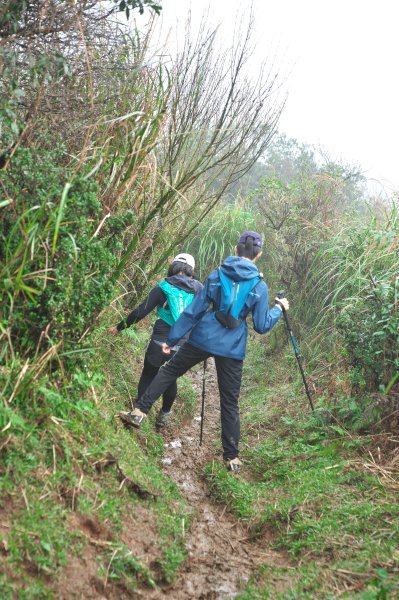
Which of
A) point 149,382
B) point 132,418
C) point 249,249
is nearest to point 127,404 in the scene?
point 149,382

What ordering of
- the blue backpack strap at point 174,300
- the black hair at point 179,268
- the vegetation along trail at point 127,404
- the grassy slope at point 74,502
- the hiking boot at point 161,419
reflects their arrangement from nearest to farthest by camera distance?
the grassy slope at point 74,502, the vegetation along trail at point 127,404, the blue backpack strap at point 174,300, the black hair at point 179,268, the hiking boot at point 161,419

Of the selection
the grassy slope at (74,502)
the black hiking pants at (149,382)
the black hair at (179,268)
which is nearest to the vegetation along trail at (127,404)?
the grassy slope at (74,502)

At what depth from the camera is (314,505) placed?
3863 mm

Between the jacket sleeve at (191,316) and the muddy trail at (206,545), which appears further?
the jacket sleeve at (191,316)

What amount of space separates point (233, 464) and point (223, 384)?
27.5 inches

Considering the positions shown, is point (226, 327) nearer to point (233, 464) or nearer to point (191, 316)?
point (191, 316)

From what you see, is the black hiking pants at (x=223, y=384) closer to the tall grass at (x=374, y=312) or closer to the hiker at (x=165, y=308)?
the hiker at (x=165, y=308)

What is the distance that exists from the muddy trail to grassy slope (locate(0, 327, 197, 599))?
0.11 metres

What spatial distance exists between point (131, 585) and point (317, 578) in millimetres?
996

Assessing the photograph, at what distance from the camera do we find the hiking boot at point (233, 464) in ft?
16.0

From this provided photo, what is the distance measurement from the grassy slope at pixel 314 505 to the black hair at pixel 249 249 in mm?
1698

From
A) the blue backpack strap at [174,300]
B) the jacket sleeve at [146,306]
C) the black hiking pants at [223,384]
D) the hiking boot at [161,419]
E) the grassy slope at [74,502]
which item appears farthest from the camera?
the hiking boot at [161,419]

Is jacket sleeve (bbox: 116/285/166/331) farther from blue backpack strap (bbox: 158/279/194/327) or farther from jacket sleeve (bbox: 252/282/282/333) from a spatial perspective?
jacket sleeve (bbox: 252/282/282/333)

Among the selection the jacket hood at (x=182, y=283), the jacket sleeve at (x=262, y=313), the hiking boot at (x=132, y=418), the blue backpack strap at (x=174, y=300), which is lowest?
the hiking boot at (x=132, y=418)
